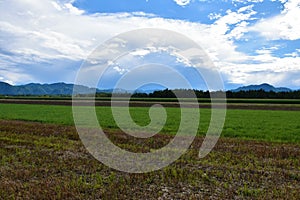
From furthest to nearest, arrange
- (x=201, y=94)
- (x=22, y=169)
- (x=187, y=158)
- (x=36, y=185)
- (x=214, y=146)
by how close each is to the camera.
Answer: (x=201, y=94), (x=214, y=146), (x=187, y=158), (x=22, y=169), (x=36, y=185)

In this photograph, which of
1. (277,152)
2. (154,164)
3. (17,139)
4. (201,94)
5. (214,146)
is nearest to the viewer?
(154,164)

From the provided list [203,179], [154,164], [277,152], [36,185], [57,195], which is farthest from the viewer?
[277,152]

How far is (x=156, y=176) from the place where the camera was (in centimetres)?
915

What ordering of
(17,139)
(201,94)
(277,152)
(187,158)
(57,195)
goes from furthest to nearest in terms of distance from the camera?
(201,94) → (17,139) → (277,152) → (187,158) → (57,195)

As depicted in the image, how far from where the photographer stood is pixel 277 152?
A: 1300 centimetres

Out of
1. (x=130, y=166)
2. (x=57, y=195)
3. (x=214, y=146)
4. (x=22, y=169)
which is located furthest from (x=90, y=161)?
(x=214, y=146)

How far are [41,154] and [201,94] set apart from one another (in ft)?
270

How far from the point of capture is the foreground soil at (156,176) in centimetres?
759

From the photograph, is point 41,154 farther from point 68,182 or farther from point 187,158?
point 187,158

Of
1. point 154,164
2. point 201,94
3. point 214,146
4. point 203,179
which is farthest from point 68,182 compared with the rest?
point 201,94

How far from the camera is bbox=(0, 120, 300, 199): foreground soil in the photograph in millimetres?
7590

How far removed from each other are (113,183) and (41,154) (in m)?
5.13

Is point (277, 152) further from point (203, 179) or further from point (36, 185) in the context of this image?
point (36, 185)

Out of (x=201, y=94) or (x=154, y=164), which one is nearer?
(x=154, y=164)
